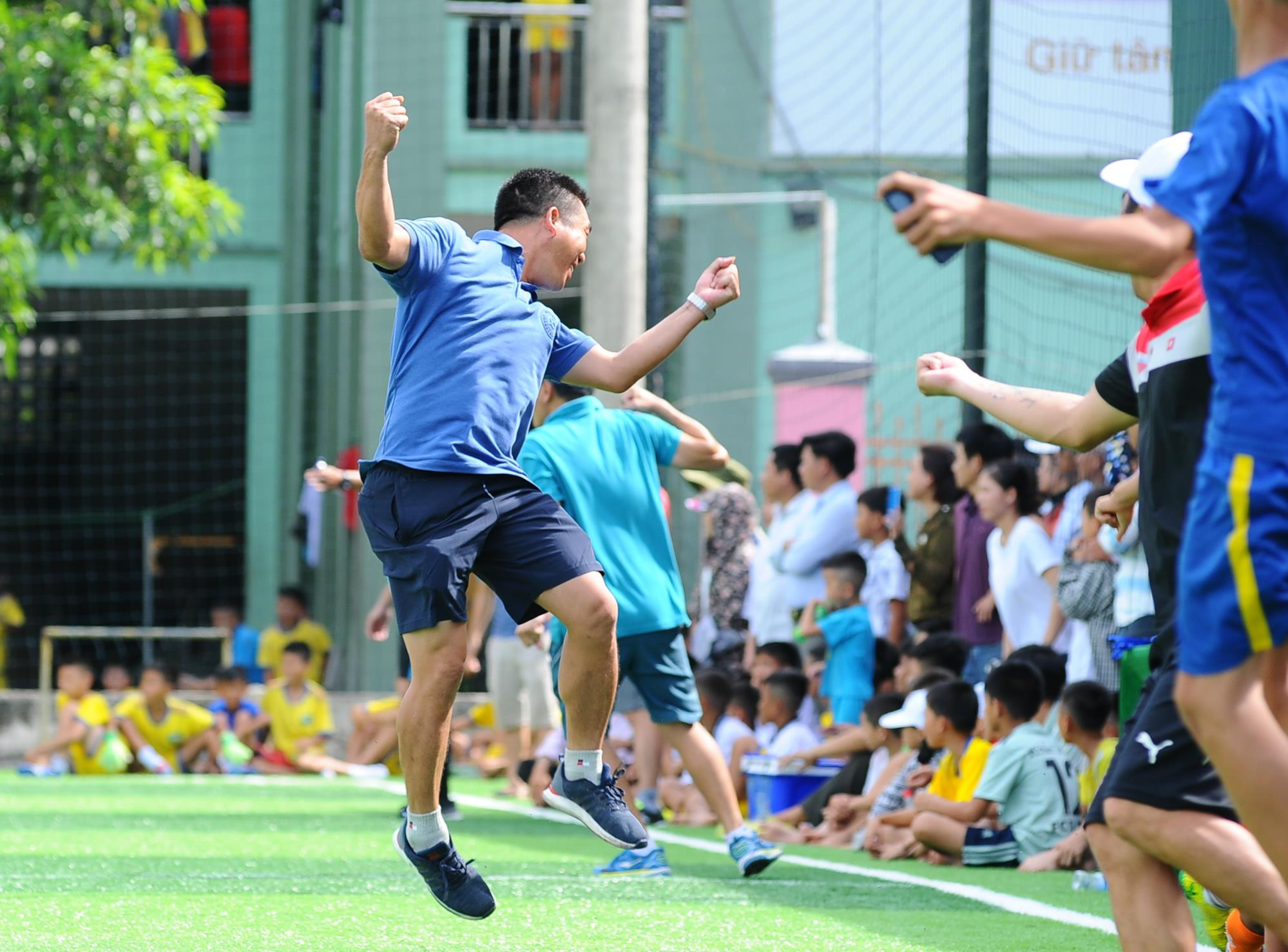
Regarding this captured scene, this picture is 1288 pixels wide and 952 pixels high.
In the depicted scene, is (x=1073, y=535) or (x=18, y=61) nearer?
(x=1073, y=535)

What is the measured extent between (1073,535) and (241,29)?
16364 mm

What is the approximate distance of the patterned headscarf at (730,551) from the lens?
11.6 m

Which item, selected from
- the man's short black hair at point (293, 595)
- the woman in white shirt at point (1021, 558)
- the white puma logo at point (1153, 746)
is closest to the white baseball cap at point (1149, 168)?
the white puma logo at point (1153, 746)

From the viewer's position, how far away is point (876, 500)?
10.2m

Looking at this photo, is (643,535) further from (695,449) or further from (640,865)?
(640,865)

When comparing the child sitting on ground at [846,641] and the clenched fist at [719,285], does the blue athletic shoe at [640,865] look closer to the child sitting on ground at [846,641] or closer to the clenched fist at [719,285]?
the clenched fist at [719,285]

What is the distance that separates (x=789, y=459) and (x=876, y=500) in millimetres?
749

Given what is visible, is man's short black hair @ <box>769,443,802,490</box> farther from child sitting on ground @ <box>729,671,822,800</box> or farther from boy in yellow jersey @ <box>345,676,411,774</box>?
boy in yellow jersey @ <box>345,676,411,774</box>

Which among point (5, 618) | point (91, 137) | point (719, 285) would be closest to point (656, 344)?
point (719, 285)

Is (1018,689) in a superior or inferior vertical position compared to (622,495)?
inferior

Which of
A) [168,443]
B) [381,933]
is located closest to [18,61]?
[381,933]

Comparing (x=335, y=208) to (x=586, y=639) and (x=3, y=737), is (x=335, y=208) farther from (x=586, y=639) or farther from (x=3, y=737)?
(x=586, y=639)

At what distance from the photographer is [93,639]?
20344 millimetres

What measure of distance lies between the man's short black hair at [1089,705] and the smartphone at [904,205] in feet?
15.8
